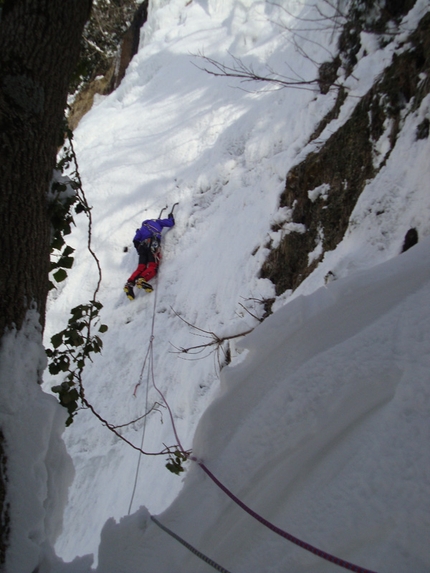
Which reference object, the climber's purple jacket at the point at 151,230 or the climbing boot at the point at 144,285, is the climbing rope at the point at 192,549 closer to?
the climbing boot at the point at 144,285

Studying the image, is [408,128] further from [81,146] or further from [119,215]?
[81,146]

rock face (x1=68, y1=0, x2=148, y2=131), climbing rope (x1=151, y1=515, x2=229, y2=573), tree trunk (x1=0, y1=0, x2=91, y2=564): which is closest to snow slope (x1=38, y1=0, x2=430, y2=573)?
climbing rope (x1=151, y1=515, x2=229, y2=573)

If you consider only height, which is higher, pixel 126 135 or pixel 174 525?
pixel 126 135

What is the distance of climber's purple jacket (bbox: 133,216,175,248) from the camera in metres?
6.03

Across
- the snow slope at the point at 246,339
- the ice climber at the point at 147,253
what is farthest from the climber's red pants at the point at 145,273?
the snow slope at the point at 246,339

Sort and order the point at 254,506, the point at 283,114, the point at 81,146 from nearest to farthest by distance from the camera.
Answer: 1. the point at 254,506
2. the point at 283,114
3. the point at 81,146

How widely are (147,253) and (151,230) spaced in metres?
Answer: 0.44

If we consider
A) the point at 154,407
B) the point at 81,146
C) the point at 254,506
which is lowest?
the point at 254,506

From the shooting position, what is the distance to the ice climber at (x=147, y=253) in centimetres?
561

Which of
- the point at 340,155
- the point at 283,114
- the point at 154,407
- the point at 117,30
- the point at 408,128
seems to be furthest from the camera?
the point at 117,30

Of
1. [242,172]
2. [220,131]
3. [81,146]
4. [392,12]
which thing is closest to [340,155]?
[392,12]

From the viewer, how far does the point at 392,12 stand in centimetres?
369

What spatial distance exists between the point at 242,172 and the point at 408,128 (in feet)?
11.6

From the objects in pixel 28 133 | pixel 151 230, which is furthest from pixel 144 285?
pixel 28 133
